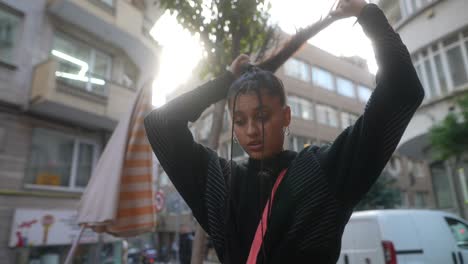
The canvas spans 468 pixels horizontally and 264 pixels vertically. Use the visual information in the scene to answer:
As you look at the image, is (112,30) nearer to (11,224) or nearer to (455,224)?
(11,224)

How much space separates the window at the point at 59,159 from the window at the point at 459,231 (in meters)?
8.81

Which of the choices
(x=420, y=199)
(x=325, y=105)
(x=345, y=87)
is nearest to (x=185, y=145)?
(x=325, y=105)

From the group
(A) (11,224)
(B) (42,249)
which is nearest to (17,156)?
(A) (11,224)

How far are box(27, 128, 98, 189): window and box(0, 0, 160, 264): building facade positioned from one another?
0.08 ft

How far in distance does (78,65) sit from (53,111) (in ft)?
5.33

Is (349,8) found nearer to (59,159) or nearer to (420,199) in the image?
(59,159)

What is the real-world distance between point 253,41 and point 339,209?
4.35 meters

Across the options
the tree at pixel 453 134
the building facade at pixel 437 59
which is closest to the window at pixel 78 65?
the tree at pixel 453 134

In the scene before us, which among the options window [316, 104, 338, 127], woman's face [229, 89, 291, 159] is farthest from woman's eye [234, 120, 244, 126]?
window [316, 104, 338, 127]

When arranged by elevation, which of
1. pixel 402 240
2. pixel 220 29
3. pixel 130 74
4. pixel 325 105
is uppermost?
pixel 325 105

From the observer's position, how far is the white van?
16.7 ft

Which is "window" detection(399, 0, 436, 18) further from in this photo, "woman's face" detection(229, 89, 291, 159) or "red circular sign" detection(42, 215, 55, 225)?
"red circular sign" detection(42, 215, 55, 225)

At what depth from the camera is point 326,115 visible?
91.1 feet

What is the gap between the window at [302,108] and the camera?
25.1 meters
